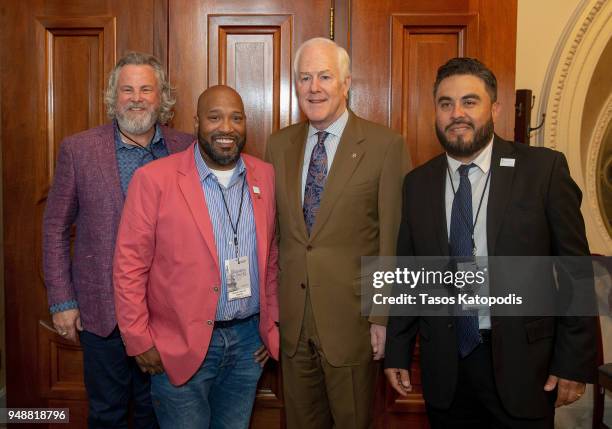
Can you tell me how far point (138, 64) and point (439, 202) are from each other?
1.44 metres

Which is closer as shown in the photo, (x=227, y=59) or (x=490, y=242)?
(x=490, y=242)

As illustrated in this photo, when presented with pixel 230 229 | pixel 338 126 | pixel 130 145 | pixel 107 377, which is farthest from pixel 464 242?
pixel 107 377

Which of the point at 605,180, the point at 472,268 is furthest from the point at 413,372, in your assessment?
the point at 605,180

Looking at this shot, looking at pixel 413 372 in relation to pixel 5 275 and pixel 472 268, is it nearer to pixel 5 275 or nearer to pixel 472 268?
pixel 472 268

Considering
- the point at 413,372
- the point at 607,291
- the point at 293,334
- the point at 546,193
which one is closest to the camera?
the point at 546,193

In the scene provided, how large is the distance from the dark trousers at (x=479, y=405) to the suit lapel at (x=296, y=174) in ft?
2.61

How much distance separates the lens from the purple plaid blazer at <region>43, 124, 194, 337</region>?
2289 millimetres

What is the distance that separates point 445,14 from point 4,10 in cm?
229

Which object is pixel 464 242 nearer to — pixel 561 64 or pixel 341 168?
pixel 341 168

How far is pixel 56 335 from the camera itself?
3.00 meters

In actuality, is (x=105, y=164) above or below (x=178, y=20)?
below

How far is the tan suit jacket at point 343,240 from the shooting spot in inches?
87.4

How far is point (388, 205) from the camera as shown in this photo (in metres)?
2.24

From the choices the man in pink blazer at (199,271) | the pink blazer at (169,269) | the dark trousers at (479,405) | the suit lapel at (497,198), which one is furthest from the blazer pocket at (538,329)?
the pink blazer at (169,269)
